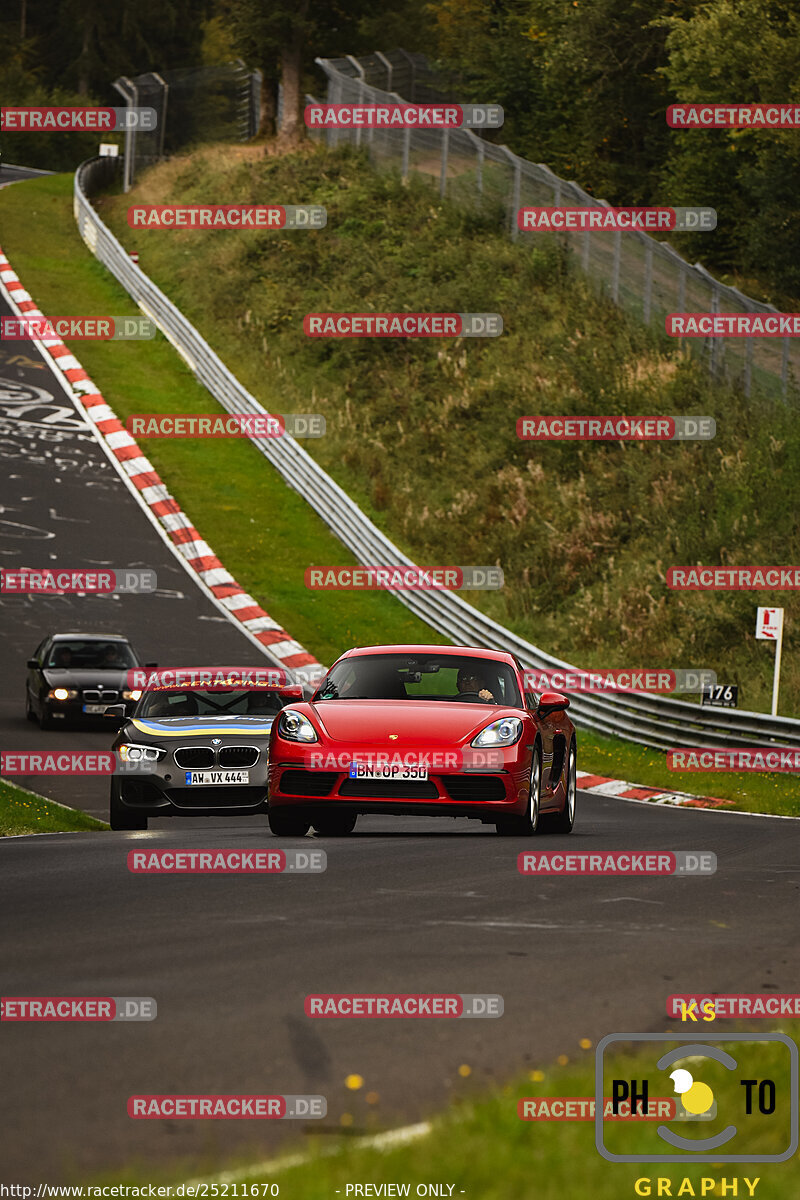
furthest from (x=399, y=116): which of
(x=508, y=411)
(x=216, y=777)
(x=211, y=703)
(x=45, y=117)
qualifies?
(x=45, y=117)

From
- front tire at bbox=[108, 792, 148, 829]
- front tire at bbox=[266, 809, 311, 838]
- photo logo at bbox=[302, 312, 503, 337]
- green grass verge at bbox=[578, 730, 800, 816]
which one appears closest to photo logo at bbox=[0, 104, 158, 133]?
photo logo at bbox=[302, 312, 503, 337]

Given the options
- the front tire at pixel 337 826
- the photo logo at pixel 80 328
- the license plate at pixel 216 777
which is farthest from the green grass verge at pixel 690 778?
the photo logo at pixel 80 328

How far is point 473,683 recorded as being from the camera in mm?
12586

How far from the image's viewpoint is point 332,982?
21.7ft

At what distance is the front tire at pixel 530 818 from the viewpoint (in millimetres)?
12094

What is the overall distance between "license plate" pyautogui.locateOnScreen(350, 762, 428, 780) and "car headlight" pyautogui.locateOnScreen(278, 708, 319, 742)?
378 millimetres

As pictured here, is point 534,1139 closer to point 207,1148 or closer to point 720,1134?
point 720,1134

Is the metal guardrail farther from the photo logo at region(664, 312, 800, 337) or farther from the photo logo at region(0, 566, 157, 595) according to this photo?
the photo logo at region(664, 312, 800, 337)

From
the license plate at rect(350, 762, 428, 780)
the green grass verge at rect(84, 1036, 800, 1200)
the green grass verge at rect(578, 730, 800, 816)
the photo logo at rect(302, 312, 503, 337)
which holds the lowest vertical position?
the green grass verge at rect(578, 730, 800, 816)

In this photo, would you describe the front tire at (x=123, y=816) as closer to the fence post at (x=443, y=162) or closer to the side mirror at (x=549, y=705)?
the side mirror at (x=549, y=705)

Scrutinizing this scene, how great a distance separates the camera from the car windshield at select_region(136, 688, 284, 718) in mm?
15430

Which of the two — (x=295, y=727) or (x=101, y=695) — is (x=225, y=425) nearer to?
(x=101, y=695)

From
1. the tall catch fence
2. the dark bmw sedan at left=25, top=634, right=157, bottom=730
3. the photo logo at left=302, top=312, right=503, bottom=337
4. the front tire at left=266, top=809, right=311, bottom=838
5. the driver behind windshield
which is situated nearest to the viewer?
the front tire at left=266, top=809, right=311, bottom=838

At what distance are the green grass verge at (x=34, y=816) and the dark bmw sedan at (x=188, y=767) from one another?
0.46 m
